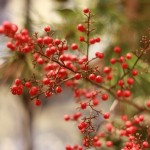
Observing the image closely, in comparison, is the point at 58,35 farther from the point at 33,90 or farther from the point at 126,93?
the point at 33,90

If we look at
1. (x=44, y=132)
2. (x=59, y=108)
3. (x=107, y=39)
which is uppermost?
(x=59, y=108)

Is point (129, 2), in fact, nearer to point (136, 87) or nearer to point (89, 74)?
point (136, 87)

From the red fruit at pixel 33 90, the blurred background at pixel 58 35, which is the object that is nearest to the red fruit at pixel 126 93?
the blurred background at pixel 58 35

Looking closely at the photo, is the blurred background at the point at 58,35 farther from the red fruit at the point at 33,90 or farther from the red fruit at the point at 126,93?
the red fruit at the point at 33,90

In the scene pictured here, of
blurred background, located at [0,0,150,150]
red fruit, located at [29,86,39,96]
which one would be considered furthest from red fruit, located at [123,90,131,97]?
red fruit, located at [29,86,39,96]

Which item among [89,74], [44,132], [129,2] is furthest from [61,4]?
[44,132]

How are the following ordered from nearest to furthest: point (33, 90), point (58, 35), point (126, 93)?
point (33, 90) < point (126, 93) < point (58, 35)

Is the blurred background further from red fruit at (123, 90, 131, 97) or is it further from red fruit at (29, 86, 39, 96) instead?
red fruit at (29, 86, 39, 96)

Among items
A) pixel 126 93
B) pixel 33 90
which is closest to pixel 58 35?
pixel 126 93
